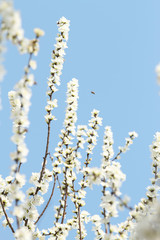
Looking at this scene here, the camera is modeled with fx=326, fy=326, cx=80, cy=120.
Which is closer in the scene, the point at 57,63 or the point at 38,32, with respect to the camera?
the point at 38,32

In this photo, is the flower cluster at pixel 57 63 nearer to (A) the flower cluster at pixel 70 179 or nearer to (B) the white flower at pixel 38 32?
(A) the flower cluster at pixel 70 179

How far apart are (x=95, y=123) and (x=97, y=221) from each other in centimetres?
135

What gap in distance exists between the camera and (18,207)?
2.90m

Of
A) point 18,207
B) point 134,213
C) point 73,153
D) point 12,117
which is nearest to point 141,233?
point 18,207

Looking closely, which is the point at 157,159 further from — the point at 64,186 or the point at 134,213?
the point at 64,186

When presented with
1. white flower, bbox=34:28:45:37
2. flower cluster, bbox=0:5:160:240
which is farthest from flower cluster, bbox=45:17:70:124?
white flower, bbox=34:28:45:37

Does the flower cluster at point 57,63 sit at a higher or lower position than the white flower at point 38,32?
higher

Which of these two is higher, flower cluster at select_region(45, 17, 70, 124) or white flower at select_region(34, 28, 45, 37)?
flower cluster at select_region(45, 17, 70, 124)

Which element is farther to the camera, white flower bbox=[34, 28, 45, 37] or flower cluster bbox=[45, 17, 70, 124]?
flower cluster bbox=[45, 17, 70, 124]

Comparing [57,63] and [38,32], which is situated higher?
[57,63]

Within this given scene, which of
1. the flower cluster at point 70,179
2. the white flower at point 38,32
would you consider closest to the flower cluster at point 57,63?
the flower cluster at point 70,179

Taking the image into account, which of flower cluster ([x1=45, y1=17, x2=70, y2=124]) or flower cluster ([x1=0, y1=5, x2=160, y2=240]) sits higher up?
flower cluster ([x1=45, y1=17, x2=70, y2=124])

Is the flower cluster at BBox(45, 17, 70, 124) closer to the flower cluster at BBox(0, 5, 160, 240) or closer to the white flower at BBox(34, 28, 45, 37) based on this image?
the flower cluster at BBox(0, 5, 160, 240)

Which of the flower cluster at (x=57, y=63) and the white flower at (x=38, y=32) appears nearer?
the white flower at (x=38, y=32)
